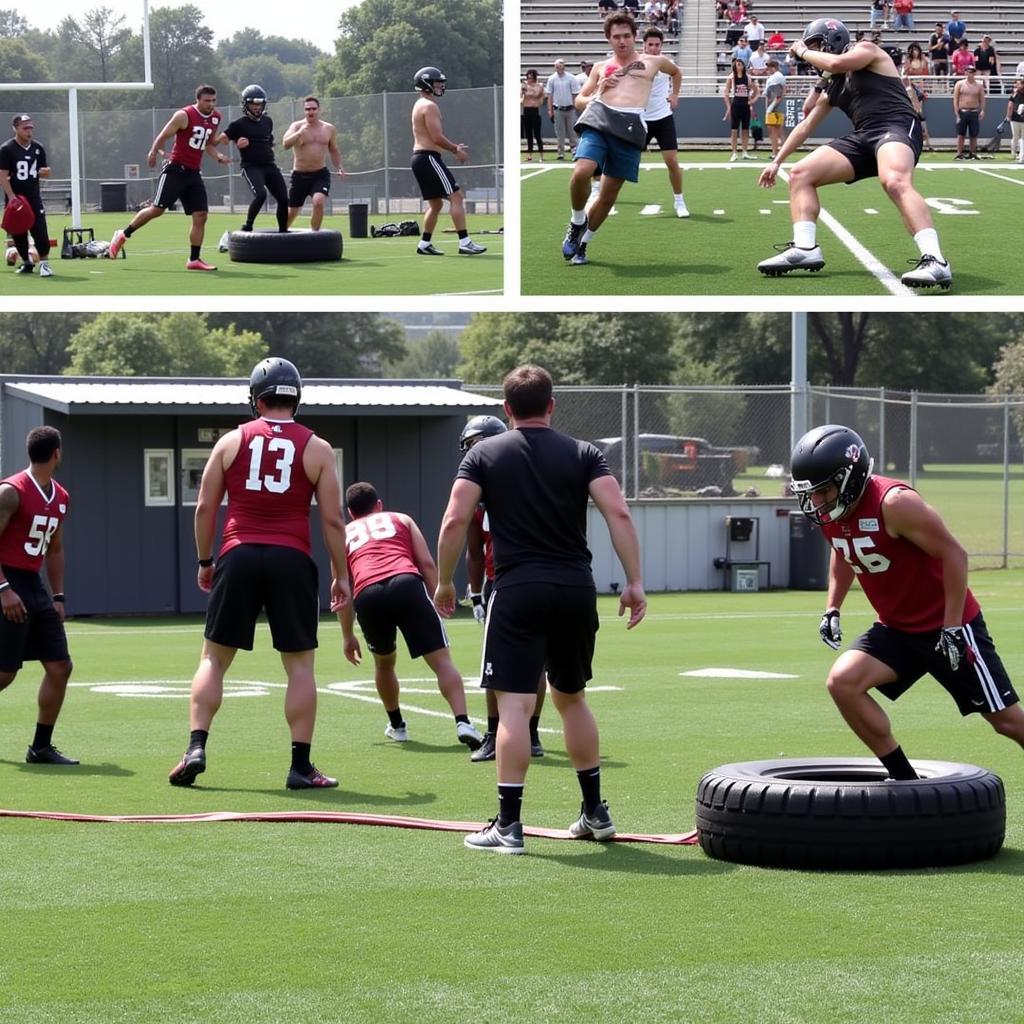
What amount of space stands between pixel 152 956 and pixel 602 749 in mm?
5079

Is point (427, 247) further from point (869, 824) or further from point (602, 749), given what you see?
point (869, 824)

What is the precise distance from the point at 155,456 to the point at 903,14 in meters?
25.1

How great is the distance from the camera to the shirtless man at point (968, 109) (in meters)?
34.0

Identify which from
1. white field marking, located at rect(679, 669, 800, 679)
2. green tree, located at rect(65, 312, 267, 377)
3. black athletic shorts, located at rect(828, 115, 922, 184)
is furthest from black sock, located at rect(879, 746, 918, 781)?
green tree, located at rect(65, 312, 267, 377)

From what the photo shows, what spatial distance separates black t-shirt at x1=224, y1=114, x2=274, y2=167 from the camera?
69.1 feet

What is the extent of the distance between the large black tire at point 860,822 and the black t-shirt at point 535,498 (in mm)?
1126

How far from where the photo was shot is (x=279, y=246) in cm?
2105

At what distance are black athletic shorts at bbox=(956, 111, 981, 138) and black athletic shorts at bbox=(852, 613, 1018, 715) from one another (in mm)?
29758

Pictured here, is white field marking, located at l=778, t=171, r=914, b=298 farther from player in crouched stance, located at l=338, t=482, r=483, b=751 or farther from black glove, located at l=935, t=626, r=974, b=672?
black glove, located at l=935, t=626, r=974, b=672

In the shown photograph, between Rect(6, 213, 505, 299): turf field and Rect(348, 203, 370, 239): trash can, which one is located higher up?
Rect(348, 203, 370, 239): trash can

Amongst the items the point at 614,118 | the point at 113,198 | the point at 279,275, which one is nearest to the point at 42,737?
the point at 614,118

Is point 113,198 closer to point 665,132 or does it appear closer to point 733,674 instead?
point 665,132

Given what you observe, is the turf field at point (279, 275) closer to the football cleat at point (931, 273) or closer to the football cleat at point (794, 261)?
the football cleat at point (794, 261)

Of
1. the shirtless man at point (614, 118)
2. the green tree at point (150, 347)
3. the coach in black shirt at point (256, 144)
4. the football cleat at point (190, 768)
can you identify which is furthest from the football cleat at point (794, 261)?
the green tree at point (150, 347)
